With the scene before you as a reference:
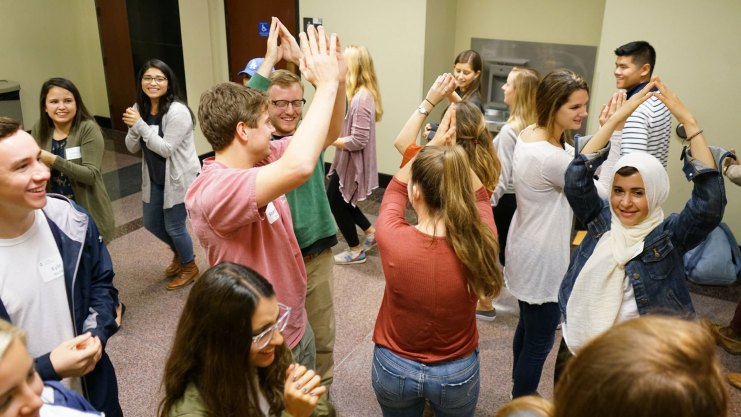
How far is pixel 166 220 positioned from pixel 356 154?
1393 millimetres

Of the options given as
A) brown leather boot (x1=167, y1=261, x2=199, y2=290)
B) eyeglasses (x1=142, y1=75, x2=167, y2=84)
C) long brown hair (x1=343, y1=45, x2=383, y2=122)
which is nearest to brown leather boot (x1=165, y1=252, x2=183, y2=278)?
brown leather boot (x1=167, y1=261, x2=199, y2=290)

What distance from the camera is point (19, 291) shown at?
1538mm

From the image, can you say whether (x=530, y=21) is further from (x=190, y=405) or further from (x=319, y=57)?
(x=190, y=405)

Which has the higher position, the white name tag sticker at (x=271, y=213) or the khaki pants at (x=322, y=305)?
the white name tag sticker at (x=271, y=213)

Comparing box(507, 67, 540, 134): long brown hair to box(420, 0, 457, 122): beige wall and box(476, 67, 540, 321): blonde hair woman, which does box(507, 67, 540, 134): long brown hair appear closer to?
box(476, 67, 540, 321): blonde hair woman

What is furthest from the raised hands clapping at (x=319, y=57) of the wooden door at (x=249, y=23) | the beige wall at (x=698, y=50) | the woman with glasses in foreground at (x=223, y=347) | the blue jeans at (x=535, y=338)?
the wooden door at (x=249, y=23)

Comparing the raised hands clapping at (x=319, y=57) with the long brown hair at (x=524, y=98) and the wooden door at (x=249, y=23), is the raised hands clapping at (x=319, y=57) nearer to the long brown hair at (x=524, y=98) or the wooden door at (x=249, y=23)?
the long brown hair at (x=524, y=98)

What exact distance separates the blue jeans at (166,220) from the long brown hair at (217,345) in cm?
257

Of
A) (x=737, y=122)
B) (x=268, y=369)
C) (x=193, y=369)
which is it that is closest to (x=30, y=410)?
(x=193, y=369)

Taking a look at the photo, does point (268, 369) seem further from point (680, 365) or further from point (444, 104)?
point (444, 104)

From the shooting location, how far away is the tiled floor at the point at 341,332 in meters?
2.76

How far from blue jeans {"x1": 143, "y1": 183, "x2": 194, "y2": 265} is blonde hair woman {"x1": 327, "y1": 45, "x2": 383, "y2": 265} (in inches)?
42.9

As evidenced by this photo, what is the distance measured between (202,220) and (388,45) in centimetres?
392

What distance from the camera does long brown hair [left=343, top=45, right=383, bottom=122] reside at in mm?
3871
